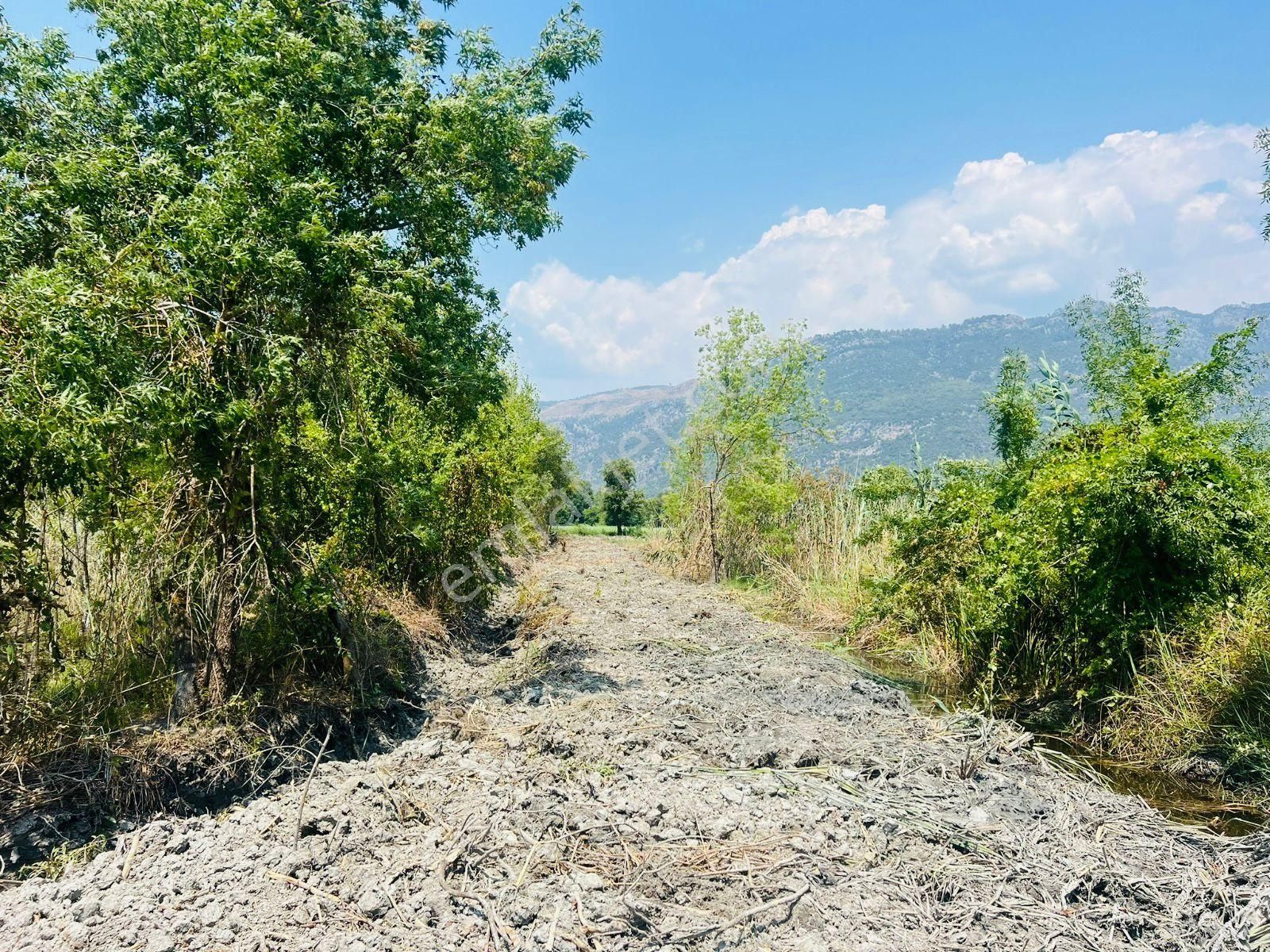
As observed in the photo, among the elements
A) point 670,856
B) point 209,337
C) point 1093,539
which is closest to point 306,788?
point 670,856

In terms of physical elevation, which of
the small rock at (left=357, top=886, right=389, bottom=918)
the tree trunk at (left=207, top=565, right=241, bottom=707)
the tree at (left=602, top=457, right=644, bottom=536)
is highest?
the tree trunk at (left=207, top=565, right=241, bottom=707)

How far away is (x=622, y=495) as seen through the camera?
52125mm

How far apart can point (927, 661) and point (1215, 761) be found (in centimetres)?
287

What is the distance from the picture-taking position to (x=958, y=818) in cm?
383

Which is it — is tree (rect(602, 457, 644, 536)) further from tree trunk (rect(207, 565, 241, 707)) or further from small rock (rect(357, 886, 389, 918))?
small rock (rect(357, 886, 389, 918))

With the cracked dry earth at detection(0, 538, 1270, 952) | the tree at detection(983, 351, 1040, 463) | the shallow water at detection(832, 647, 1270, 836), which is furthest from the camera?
the tree at detection(983, 351, 1040, 463)

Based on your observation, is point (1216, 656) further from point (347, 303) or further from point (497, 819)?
point (347, 303)

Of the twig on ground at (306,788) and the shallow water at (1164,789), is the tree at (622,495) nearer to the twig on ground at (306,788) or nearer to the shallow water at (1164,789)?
the shallow water at (1164,789)

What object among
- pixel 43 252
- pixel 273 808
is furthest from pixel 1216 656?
pixel 43 252

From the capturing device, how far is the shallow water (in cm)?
415

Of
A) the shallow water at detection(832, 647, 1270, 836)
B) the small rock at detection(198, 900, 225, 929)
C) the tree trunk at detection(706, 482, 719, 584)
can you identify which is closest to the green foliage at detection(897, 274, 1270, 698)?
the shallow water at detection(832, 647, 1270, 836)

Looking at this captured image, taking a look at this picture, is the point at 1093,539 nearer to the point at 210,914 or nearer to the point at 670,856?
the point at 670,856

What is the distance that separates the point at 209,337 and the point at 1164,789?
679 centimetres

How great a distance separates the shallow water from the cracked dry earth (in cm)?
32
